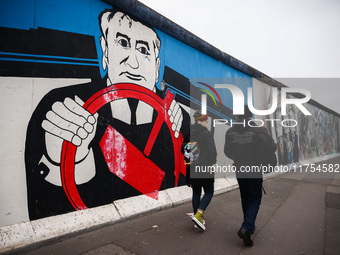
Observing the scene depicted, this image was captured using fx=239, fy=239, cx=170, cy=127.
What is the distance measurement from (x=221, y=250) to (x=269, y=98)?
11068mm

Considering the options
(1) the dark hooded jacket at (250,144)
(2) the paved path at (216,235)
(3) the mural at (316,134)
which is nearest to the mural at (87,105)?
(2) the paved path at (216,235)

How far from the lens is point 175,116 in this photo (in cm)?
628

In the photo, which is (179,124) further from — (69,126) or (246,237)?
(246,237)

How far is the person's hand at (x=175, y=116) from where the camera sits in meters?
6.15

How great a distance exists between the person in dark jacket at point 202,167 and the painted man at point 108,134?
1.52 meters

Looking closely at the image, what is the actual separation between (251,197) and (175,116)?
320cm

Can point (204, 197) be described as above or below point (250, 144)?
below

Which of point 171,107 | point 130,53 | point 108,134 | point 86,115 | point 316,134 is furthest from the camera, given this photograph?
point 316,134

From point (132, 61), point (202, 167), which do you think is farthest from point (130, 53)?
point (202, 167)

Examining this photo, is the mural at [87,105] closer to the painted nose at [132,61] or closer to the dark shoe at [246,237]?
the painted nose at [132,61]

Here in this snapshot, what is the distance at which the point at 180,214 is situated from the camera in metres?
4.76

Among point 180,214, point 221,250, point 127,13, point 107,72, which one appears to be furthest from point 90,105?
point 221,250

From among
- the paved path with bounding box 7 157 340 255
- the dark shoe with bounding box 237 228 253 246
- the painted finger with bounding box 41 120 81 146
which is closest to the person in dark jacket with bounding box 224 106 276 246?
the dark shoe with bounding box 237 228 253 246

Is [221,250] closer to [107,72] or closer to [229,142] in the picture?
[229,142]
